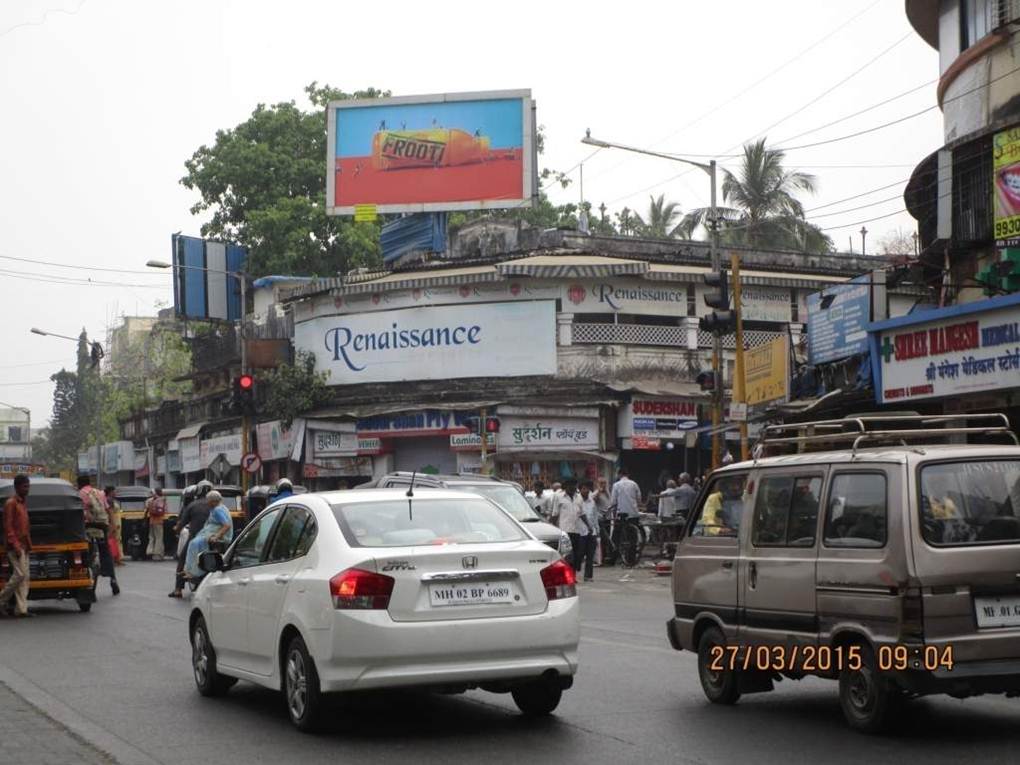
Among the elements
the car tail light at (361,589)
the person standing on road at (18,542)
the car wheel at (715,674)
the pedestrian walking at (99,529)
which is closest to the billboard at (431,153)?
the pedestrian walking at (99,529)

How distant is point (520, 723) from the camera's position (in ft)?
30.6

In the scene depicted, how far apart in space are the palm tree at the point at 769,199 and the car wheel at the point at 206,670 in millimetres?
47666

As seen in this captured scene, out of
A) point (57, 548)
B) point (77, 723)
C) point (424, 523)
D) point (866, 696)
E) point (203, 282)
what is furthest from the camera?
point (203, 282)

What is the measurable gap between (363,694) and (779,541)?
112 inches

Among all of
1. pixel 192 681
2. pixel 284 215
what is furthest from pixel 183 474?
pixel 192 681

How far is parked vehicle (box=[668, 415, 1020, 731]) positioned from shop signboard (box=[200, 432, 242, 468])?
131 ft

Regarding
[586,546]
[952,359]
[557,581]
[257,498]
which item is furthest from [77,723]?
[257,498]

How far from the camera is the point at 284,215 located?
56.8 m

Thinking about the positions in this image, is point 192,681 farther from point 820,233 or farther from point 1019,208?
point 820,233

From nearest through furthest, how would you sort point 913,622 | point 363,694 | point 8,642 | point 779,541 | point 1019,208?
point 913,622, point 363,694, point 779,541, point 8,642, point 1019,208

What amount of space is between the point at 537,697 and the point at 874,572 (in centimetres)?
251

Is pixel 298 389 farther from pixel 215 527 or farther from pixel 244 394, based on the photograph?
pixel 215 527

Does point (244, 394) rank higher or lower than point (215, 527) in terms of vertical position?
higher

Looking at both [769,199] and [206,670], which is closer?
[206,670]
